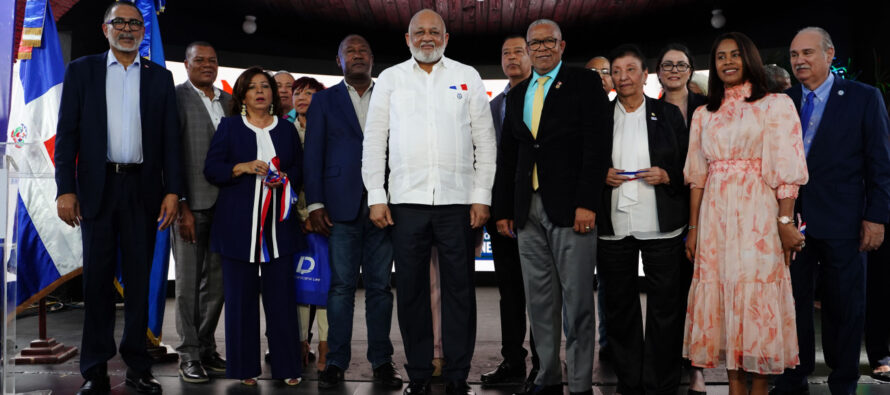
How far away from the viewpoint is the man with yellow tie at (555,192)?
2.98 metres

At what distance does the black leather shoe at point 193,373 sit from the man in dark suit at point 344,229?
0.63 metres

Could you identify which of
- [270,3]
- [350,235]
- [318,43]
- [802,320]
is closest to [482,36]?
[318,43]

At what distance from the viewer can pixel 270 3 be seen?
6574 mm

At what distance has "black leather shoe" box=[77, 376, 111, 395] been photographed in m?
3.17

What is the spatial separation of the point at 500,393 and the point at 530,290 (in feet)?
1.87

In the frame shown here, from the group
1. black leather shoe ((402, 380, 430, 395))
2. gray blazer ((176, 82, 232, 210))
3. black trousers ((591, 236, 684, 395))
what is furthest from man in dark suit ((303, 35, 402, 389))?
black trousers ((591, 236, 684, 395))

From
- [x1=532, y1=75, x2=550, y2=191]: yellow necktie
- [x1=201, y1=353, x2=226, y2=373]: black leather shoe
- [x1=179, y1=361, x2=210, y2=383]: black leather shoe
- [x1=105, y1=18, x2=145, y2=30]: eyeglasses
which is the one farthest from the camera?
[x1=201, y1=353, x2=226, y2=373]: black leather shoe

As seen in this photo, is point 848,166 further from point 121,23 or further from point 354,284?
point 121,23

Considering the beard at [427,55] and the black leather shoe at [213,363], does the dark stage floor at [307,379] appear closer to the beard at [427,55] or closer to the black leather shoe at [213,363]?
the black leather shoe at [213,363]

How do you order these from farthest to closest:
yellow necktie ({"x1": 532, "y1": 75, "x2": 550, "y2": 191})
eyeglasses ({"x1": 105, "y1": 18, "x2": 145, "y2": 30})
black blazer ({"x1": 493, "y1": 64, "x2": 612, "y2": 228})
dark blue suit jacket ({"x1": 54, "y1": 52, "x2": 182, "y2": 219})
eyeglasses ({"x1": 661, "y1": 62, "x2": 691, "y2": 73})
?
eyeglasses ({"x1": 661, "y1": 62, "x2": 691, "y2": 73})
eyeglasses ({"x1": 105, "y1": 18, "x2": 145, "y2": 30})
dark blue suit jacket ({"x1": 54, "y1": 52, "x2": 182, "y2": 219})
yellow necktie ({"x1": 532, "y1": 75, "x2": 550, "y2": 191})
black blazer ({"x1": 493, "y1": 64, "x2": 612, "y2": 228})

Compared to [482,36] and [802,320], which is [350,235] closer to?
[802,320]

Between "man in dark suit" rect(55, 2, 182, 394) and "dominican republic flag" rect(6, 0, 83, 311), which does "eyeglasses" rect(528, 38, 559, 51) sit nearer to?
"man in dark suit" rect(55, 2, 182, 394)

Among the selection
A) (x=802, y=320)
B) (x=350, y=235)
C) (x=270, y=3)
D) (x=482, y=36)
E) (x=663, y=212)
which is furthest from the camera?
(x=482, y=36)

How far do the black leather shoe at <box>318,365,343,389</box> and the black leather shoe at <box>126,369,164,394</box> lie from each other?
748 millimetres
